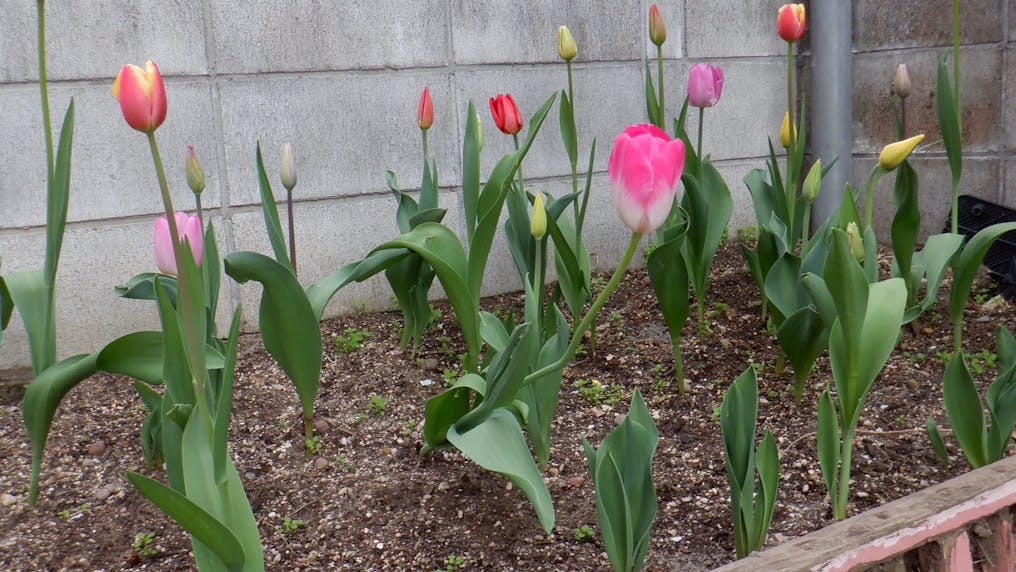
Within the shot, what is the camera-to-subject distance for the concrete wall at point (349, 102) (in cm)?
203

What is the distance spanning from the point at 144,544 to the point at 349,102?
4.29ft

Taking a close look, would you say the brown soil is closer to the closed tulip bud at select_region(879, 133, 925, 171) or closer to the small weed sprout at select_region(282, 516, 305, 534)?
the small weed sprout at select_region(282, 516, 305, 534)

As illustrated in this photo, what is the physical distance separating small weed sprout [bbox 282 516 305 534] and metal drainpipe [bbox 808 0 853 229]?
217cm

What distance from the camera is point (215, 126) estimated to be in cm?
217

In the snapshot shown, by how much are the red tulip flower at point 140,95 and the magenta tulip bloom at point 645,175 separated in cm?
48

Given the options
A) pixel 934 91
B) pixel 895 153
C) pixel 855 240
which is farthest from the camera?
pixel 934 91

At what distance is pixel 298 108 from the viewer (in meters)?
2.26

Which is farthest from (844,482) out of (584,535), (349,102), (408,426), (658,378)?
(349,102)

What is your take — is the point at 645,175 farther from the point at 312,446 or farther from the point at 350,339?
the point at 350,339

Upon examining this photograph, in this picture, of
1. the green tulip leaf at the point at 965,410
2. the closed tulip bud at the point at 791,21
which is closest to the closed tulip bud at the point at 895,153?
the green tulip leaf at the point at 965,410

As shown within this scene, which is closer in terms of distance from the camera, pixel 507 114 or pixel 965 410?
pixel 965 410

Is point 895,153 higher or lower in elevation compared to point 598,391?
higher

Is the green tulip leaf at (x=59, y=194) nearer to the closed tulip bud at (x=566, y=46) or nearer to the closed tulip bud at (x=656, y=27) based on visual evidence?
the closed tulip bud at (x=566, y=46)

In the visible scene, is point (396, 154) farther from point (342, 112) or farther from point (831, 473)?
point (831, 473)
